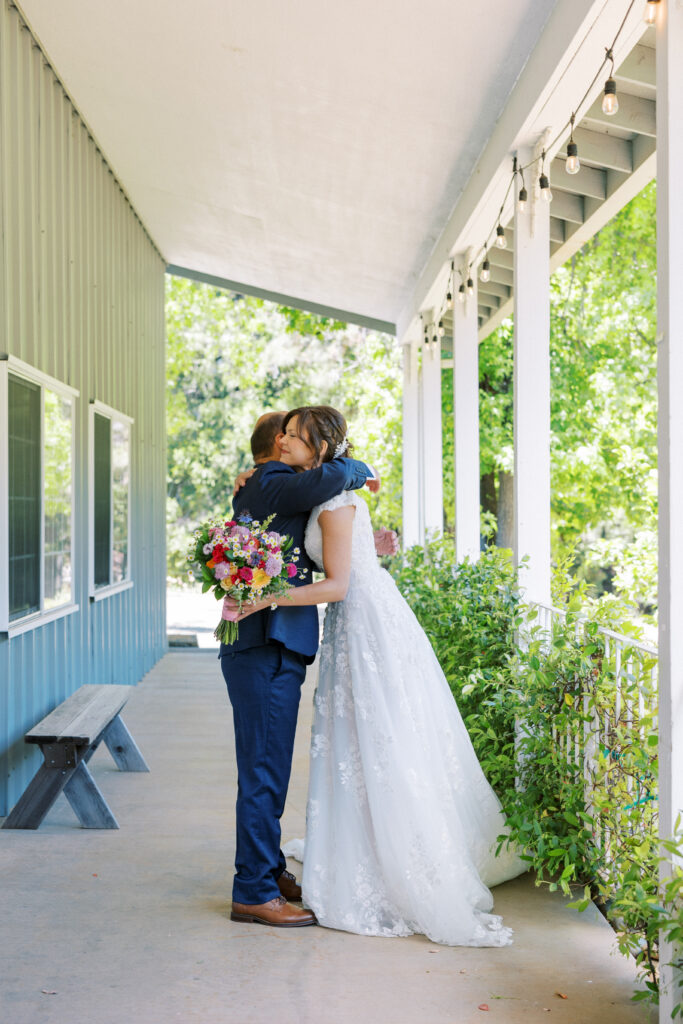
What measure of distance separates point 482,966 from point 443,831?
42 centimetres

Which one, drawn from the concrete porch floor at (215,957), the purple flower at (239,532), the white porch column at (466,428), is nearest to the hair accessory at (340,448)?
the purple flower at (239,532)

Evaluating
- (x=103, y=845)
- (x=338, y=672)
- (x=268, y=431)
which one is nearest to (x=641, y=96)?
(x=268, y=431)

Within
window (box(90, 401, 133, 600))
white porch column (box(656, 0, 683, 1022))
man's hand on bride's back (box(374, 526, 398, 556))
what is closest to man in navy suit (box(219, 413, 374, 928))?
man's hand on bride's back (box(374, 526, 398, 556))

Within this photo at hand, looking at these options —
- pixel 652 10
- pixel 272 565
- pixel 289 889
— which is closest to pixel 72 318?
pixel 272 565

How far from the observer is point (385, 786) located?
3289mm

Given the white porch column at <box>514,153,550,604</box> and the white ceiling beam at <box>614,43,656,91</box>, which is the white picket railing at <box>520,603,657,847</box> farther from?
the white ceiling beam at <box>614,43,656,91</box>

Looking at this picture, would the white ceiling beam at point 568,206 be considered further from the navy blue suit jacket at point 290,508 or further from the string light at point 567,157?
the navy blue suit jacket at point 290,508

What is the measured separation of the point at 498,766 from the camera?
3877mm

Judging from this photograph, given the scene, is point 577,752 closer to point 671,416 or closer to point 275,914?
point 275,914

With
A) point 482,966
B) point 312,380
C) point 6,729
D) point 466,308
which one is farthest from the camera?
point 312,380

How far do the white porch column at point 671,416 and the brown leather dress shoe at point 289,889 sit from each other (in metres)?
1.45

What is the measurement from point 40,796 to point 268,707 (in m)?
1.63

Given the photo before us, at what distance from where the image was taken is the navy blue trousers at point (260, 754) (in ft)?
11.0

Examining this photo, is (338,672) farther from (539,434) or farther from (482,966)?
(539,434)
